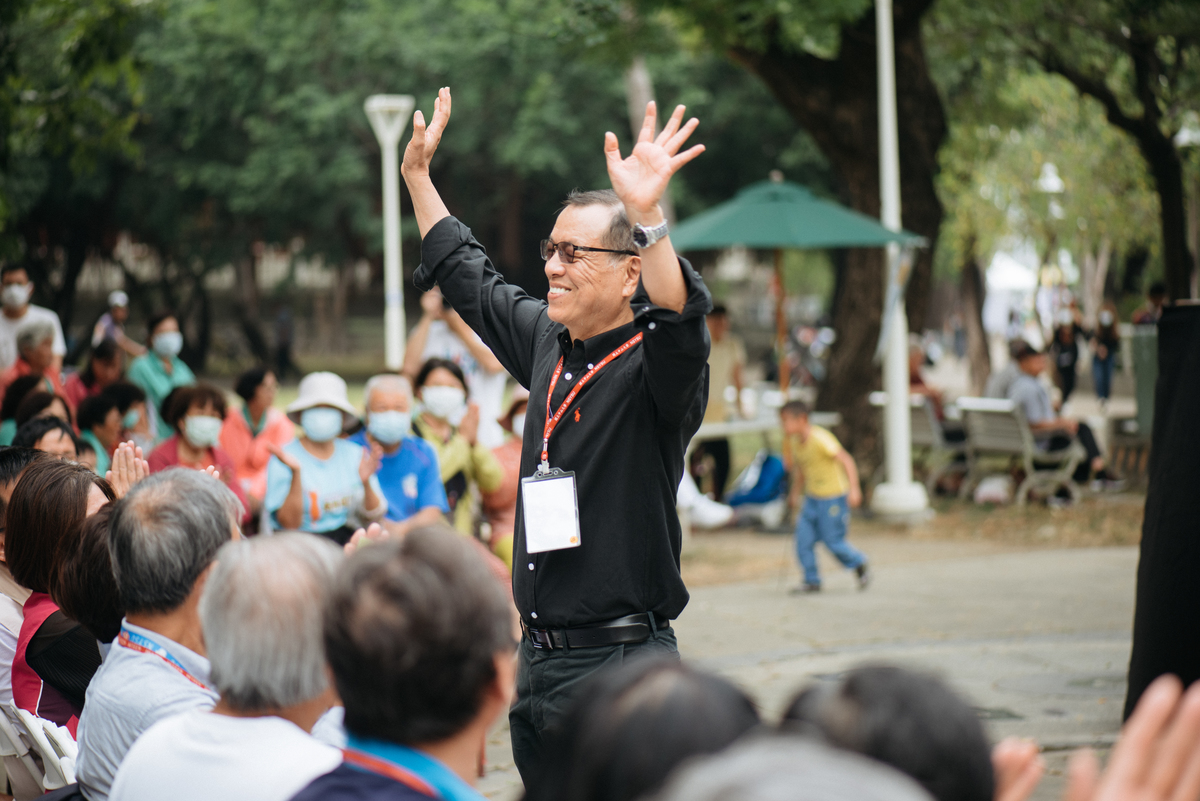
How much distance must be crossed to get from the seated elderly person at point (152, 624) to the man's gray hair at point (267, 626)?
56cm

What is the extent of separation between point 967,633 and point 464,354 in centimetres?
395

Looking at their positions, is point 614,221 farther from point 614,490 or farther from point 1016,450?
point 1016,450

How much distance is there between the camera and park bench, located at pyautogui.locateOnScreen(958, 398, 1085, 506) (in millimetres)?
11758

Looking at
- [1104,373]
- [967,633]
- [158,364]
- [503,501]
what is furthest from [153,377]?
[1104,373]

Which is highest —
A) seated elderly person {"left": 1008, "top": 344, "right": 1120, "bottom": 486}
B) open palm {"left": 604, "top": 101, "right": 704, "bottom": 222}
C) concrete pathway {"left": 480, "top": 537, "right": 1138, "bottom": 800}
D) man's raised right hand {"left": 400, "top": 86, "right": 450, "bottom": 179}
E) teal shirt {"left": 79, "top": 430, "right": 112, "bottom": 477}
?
man's raised right hand {"left": 400, "top": 86, "right": 450, "bottom": 179}

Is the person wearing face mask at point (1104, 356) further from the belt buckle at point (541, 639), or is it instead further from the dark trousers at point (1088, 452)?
the belt buckle at point (541, 639)

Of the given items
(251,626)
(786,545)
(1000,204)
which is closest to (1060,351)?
(1000,204)

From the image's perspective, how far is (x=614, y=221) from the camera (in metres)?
3.10

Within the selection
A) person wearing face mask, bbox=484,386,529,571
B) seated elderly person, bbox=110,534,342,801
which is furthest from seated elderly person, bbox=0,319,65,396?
seated elderly person, bbox=110,534,342,801

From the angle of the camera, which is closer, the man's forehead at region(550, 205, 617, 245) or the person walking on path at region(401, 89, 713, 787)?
the person walking on path at region(401, 89, 713, 787)

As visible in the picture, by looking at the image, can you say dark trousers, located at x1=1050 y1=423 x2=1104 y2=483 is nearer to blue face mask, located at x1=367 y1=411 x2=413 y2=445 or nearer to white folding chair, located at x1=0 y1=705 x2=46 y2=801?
blue face mask, located at x1=367 y1=411 x2=413 y2=445

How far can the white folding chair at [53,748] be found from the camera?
3143 mm

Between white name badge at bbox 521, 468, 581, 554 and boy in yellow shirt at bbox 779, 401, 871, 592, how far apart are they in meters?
5.95

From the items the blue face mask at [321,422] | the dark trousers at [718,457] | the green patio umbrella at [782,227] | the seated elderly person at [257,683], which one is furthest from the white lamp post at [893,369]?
the seated elderly person at [257,683]
